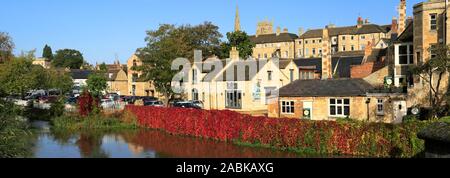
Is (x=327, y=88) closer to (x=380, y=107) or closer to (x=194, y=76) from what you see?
(x=380, y=107)

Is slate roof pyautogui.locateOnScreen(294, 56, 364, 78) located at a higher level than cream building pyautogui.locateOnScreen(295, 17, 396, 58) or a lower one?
lower

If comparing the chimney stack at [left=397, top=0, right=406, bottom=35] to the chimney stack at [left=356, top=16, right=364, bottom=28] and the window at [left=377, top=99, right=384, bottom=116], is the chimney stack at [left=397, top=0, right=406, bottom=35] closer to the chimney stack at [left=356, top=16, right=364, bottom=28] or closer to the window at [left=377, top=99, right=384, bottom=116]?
the window at [left=377, top=99, right=384, bottom=116]

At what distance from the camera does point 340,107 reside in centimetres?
3506

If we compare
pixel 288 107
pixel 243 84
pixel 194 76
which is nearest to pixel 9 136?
pixel 288 107

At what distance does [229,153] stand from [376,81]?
19617 millimetres

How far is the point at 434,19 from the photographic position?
3581 centimetres

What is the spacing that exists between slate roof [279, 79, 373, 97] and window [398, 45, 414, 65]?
4.73 meters

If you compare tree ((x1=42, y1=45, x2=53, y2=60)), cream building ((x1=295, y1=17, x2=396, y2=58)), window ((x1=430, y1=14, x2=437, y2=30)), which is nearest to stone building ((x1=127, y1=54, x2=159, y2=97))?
cream building ((x1=295, y1=17, x2=396, y2=58))

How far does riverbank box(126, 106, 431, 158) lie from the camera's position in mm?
23047

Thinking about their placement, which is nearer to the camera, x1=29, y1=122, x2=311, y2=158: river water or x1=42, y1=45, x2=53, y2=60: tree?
x1=29, y1=122, x2=311, y2=158: river water

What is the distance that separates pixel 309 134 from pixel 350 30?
290 ft

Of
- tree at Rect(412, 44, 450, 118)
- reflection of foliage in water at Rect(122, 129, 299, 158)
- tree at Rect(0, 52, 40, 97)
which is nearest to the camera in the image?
reflection of foliage in water at Rect(122, 129, 299, 158)
